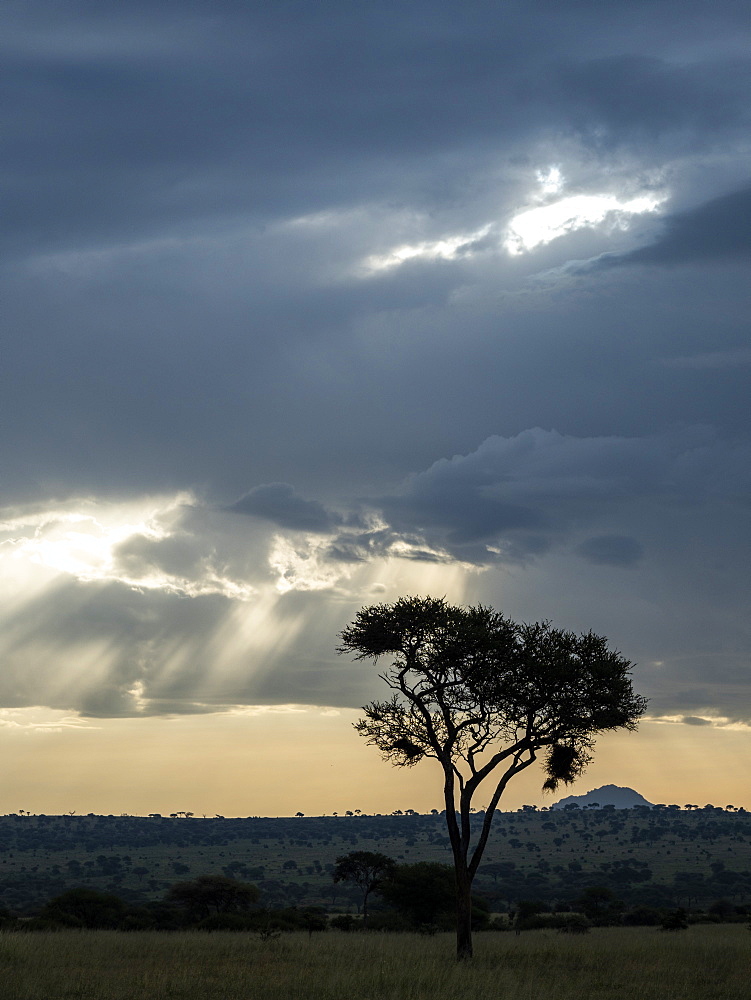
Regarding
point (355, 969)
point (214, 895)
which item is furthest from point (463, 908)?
point (214, 895)

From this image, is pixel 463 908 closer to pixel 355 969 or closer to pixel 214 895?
pixel 355 969

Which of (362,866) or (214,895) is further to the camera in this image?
(362,866)

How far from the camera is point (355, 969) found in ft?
90.1

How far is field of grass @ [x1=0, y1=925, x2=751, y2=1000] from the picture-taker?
23344 millimetres

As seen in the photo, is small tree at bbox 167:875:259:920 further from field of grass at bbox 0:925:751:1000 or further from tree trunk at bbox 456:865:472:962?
tree trunk at bbox 456:865:472:962

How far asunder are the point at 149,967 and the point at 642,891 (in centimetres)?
10622

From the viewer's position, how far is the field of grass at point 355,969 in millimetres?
23344

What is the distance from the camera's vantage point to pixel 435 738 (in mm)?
34594

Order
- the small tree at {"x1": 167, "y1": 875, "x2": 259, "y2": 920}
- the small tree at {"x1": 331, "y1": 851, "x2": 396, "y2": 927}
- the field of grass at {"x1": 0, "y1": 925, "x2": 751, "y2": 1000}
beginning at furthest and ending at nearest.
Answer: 1. the small tree at {"x1": 331, "y1": 851, "x2": 396, "y2": 927}
2. the small tree at {"x1": 167, "y1": 875, "x2": 259, "y2": 920}
3. the field of grass at {"x1": 0, "y1": 925, "x2": 751, "y2": 1000}

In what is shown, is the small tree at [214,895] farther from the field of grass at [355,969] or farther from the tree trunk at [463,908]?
the tree trunk at [463,908]

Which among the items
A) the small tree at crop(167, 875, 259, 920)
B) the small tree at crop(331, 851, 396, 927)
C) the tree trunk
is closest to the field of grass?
the tree trunk

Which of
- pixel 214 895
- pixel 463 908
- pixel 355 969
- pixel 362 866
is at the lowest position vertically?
pixel 214 895

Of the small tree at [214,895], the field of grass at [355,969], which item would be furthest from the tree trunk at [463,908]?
the small tree at [214,895]

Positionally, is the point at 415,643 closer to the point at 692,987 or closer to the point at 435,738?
the point at 435,738
